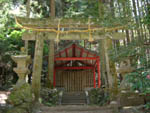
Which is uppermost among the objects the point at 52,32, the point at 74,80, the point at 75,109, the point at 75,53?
the point at 52,32

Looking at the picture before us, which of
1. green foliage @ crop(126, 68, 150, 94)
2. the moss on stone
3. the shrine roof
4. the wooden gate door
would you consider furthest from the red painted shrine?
green foliage @ crop(126, 68, 150, 94)

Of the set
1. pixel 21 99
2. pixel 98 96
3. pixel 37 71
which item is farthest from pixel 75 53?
pixel 21 99

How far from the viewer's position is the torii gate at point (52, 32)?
584cm

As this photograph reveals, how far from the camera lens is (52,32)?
6.20 meters

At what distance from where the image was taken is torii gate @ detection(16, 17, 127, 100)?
5.84 meters

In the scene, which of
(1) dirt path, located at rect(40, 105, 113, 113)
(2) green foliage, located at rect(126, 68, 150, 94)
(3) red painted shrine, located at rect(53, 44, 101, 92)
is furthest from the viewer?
(3) red painted shrine, located at rect(53, 44, 101, 92)

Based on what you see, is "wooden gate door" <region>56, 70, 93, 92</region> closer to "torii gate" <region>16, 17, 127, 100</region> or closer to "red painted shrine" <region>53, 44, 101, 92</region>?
"red painted shrine" <region>53, 44, 101, 92</region>

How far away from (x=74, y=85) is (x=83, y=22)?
6769mm

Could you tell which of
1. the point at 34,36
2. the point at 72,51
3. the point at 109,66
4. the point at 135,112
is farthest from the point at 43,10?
the point at 135,112

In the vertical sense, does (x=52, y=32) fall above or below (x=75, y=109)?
above

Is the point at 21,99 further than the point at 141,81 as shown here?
Yes

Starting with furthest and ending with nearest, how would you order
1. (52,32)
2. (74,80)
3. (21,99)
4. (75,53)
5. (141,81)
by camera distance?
(74,80) < (75,53) < (52,32) < (21,99) < (141,81)

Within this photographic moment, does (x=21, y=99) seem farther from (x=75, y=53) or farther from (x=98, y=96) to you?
(x=75, y=53)

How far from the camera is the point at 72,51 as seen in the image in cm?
1032
